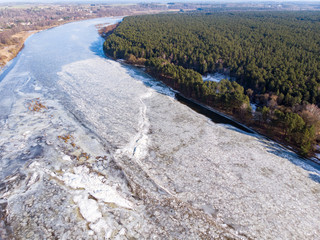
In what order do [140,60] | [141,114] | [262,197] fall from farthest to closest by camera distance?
[140,60] → [141,114] → [262,197]

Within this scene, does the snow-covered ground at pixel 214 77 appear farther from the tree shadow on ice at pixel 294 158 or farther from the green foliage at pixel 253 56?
the tree shadow on ice at pixel 294 158

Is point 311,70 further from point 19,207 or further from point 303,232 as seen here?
point 19,207

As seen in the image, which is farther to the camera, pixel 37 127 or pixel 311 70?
pixel 311 70

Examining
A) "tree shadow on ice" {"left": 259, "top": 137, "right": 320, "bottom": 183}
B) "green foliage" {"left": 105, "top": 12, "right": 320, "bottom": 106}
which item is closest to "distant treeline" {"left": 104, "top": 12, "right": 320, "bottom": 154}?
"green foliage" {"left": 105, "top": 12, "right": 320, "bottom": 106}

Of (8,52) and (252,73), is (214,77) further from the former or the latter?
(8,52)

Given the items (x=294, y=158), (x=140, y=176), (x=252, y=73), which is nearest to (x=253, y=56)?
(x=252, y=73)

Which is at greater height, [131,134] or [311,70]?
[311,70]

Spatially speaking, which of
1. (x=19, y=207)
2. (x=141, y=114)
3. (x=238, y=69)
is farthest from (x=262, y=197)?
(x=238, y=69)
